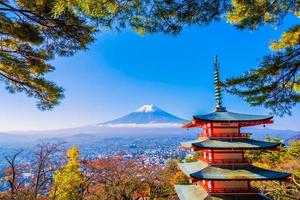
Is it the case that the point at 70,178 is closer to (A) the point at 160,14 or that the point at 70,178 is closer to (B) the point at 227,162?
(B) the point at 227,162

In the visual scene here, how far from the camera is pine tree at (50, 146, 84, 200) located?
1544 cm

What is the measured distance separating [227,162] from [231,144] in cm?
67

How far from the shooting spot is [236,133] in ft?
35.1

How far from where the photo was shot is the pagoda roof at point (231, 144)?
9875 millimetres

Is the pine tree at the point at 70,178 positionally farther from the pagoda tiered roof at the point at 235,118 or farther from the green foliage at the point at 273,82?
the green foliage at the point at 273,82

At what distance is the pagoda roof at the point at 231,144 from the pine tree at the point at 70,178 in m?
8.04

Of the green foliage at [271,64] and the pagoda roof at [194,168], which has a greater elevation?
the green foliage at [271,64]

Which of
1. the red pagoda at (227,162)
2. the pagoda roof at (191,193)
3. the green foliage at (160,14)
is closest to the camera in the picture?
the green foliage at (160,14)

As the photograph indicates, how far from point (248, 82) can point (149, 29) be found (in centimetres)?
189

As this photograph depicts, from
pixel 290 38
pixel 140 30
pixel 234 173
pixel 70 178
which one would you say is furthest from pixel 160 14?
pixel 70 178

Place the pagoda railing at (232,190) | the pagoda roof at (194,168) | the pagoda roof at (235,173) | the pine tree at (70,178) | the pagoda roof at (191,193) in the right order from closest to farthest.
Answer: the pagoda roof at (235,173), the pagoda railing at (232,190), the pagoda roof at (191,193), the pagoda roof at (194,168), the pine tree at (70,178)

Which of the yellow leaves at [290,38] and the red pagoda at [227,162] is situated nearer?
the yellow leaves at [290,38]

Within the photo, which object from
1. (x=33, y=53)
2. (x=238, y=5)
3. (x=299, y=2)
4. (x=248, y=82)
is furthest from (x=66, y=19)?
(x=299, y=2)

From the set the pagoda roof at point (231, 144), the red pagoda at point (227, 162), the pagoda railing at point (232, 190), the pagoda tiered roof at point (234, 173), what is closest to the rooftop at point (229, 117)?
the red pagoda at point (227, 162)
